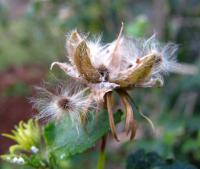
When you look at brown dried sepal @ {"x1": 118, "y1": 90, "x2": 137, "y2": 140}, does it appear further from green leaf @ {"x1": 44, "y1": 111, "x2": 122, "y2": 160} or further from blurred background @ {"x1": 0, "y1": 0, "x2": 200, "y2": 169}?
blurred background @ {"x1": 0, "y1": 0, "x2": 200, "y2": 169}

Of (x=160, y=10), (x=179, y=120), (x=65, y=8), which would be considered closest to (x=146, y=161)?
(x=179, y=120)

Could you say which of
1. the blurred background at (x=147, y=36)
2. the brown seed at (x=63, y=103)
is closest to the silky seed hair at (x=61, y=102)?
the brown seed at (x=63, y=103)

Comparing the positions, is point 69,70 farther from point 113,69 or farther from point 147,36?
point 147,36

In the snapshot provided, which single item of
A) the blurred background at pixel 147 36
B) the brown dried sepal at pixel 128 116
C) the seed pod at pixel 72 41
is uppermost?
the blurred background at pixel 147 36

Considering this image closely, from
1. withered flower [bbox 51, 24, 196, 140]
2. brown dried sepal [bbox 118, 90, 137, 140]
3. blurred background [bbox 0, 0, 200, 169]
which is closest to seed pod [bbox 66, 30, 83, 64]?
withered flower [bbox 51, 24, 196, 140]

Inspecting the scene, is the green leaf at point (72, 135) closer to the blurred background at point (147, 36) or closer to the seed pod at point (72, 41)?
the seed pod at point (72, 41)

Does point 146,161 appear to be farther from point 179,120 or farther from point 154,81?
point 179,120

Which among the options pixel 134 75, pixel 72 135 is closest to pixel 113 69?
pixel 134 75

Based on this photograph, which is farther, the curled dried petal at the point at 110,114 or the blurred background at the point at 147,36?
the blurred background at the point at 147,36
